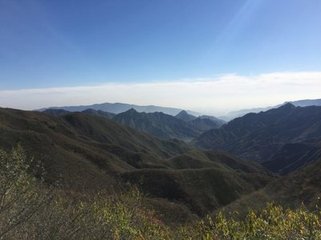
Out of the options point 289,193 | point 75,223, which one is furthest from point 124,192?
point 289,193

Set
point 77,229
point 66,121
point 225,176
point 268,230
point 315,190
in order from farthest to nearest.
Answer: point 66,121
point 225,176
point 315,190
point 77,229
point 268,230

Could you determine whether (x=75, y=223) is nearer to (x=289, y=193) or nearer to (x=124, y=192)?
(x=124, y=192)

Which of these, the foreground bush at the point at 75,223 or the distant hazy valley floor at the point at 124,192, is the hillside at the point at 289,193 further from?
the foreground bush at the point at 75,223

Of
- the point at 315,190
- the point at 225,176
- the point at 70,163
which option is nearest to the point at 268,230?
the point at 315,190

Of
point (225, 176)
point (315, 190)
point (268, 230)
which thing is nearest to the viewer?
point (268, 230)

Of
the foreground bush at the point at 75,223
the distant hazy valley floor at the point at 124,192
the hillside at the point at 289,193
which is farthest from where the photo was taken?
the hillside at the point at 289,193

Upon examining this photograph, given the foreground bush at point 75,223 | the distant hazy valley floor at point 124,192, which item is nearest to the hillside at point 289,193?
the distant hazy valley floor at point 124,192

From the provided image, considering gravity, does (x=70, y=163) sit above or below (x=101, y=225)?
below

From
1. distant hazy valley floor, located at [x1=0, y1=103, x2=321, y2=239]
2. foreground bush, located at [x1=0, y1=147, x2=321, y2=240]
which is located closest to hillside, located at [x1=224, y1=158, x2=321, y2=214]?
distant hazy valley floor, located at [x1=0, y1=103, x2=321, y2=239]

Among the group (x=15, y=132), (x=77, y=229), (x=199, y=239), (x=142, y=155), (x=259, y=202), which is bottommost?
(x=142, y=155)

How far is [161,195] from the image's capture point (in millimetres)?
72375

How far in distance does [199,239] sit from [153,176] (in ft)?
231

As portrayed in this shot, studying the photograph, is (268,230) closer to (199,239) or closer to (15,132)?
(199,239)

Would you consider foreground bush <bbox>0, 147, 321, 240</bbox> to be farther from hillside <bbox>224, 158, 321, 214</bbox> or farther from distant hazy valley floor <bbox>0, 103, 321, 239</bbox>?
hillside <bbox>224, 158, 321, 214</bbox>
